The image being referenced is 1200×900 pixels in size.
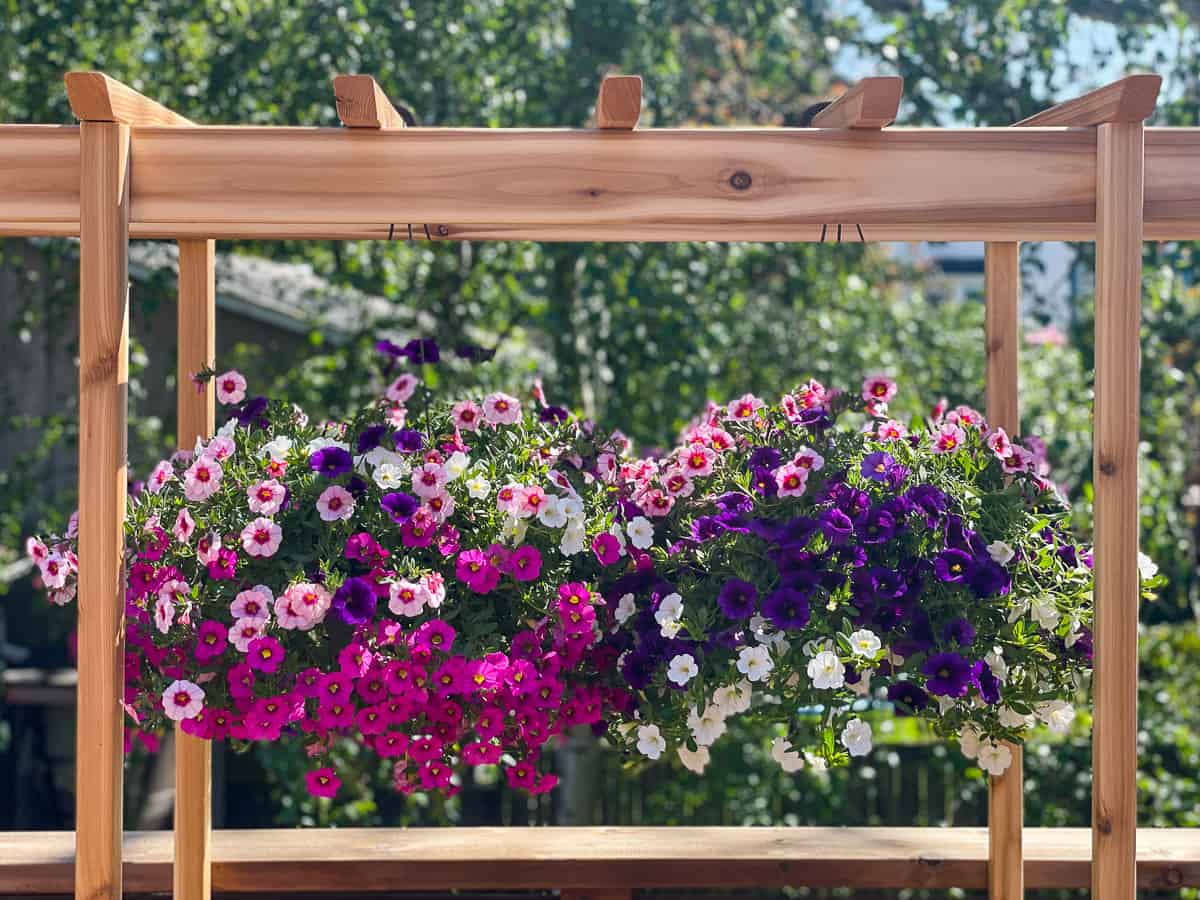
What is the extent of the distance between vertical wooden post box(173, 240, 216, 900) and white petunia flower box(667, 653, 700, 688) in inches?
31.7

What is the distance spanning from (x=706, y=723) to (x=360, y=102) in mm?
954

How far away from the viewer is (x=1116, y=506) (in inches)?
64.4

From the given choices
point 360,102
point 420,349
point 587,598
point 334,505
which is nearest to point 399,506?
point 334,505

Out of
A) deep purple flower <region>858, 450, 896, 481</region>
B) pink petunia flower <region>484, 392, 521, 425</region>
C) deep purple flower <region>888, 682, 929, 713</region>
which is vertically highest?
pink petunia flower <region>484, 392, 521, 425</region>

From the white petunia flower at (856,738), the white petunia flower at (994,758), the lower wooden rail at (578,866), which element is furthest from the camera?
the lower wooden rail at (578,866)

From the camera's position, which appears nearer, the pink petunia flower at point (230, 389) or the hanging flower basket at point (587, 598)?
the hanging flower basket at point (587, 598)

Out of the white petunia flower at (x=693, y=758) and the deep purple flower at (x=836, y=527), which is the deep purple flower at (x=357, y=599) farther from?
the deep purple flower at (x=836, y=527)

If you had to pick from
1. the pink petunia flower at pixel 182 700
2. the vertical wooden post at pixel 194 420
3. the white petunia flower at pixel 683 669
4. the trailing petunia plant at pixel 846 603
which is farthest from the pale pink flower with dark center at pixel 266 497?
the white petunia flower at pixel 683 669

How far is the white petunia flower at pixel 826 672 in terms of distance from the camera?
1.64 metres


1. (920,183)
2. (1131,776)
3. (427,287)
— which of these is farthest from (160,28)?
(1131,776)

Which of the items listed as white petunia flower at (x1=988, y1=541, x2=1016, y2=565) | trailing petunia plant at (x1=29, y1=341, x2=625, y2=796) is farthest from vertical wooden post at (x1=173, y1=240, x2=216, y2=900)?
white petunia flower at (x1=988, y1=541, x2=1016, y2=565)

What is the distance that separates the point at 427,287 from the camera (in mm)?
3707

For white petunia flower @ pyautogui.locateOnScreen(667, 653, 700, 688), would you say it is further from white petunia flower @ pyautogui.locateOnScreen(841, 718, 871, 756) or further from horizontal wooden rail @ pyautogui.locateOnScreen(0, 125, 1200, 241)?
horizontal wooden rail @ pyautogui.locateOnScreen(0, 125, 1200, 241)

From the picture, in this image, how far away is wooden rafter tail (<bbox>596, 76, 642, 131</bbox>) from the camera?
1.59 metres
